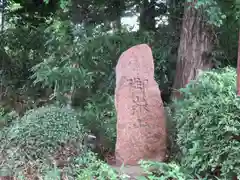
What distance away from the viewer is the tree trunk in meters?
5.08

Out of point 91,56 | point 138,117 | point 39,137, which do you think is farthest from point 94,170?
point 91,56

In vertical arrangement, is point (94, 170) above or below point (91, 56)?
below

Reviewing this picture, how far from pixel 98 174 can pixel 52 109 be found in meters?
1.07

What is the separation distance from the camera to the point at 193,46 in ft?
16.8

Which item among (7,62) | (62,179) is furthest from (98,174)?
(7,62)

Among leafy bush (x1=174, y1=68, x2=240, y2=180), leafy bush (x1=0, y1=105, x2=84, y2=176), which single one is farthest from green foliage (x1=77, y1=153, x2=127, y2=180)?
leafy bush (x1=174, y1=68, x2=240, y2=180)

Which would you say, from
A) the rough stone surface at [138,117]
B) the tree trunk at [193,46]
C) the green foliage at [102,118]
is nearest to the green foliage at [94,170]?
the rough stone surface at [138,117]

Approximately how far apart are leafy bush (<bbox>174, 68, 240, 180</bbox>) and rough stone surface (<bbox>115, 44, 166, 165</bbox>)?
362 mm

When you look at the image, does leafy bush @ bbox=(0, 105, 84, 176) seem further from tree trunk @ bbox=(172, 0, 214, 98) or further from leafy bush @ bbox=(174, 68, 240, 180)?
tree trunk @ bbox=(172, 0, 214, 98)

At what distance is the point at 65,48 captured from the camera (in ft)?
20.8

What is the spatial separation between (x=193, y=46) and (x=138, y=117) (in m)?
1.96

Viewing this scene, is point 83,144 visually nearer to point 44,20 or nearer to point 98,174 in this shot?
point 98,174

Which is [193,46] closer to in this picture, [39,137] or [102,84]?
[102,84]

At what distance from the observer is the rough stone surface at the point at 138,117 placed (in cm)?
374
